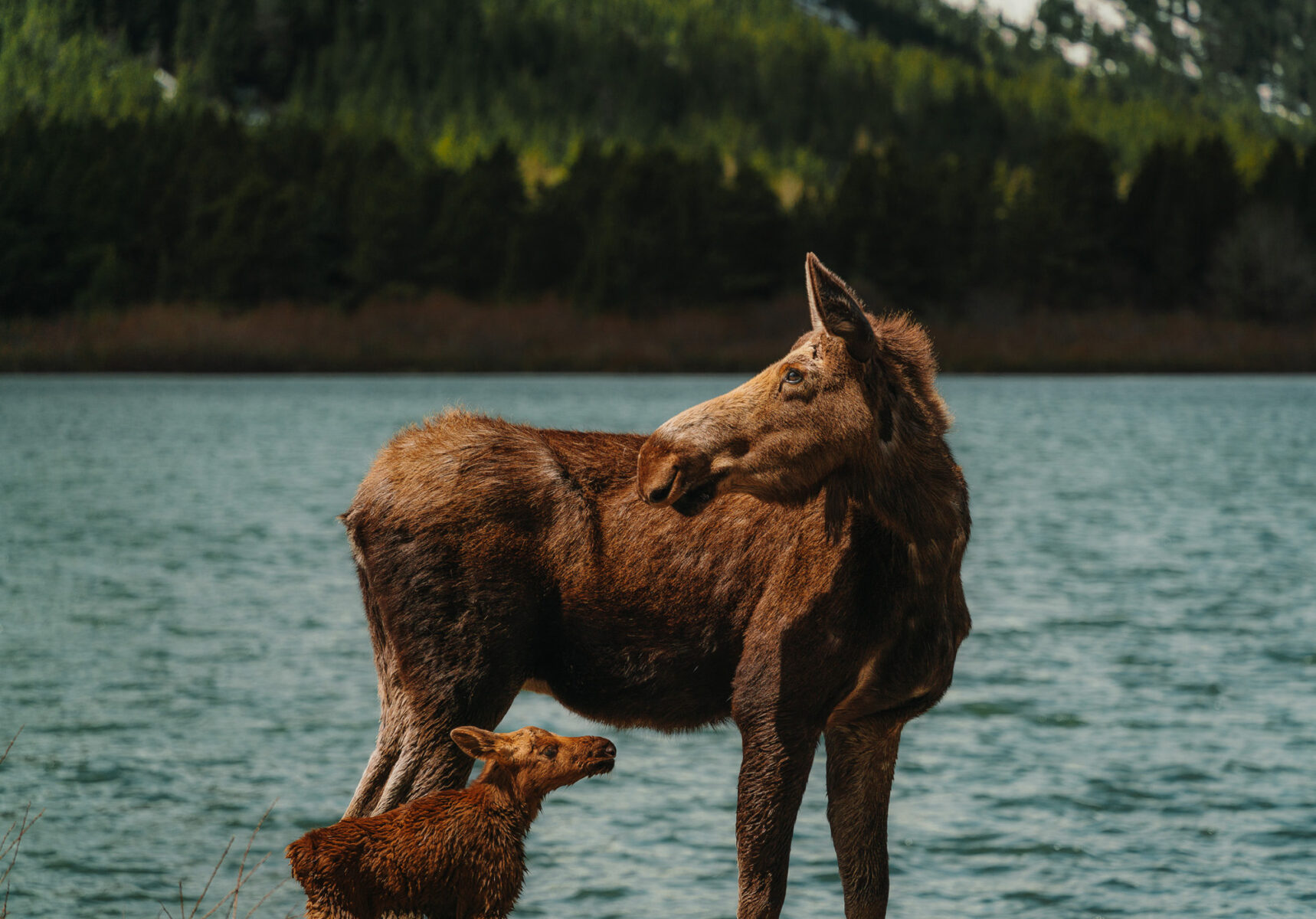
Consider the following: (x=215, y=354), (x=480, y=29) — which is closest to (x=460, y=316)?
(x=215, y=354)

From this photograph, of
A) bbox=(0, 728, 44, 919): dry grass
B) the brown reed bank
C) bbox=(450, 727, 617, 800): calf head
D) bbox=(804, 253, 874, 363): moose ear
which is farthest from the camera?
the brown reed bank

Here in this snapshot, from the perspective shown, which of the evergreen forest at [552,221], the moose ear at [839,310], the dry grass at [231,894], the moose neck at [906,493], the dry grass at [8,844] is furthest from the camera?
the evergreen forest at [552,221]

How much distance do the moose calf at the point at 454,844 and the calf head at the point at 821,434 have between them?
3.12ft

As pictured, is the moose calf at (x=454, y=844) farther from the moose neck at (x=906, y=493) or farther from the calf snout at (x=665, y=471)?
the moose neck at (x=906, y=493)

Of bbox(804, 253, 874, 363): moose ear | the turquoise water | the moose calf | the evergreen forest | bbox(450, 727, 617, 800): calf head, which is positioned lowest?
the turquoise water

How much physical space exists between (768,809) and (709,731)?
14.7 meters

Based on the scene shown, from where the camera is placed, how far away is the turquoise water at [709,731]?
527 inches

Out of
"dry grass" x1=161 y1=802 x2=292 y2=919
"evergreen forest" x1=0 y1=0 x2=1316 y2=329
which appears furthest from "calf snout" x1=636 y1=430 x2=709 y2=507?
"evergreen forest" x1=0 y1=0 x2=1316 y2=329

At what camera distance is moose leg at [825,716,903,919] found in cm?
586

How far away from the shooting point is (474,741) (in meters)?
5.02

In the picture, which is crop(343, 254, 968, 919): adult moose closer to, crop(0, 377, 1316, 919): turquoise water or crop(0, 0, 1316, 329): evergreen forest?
crop(0, 377, 1316, 919): turquoise water

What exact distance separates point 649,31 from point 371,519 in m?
191

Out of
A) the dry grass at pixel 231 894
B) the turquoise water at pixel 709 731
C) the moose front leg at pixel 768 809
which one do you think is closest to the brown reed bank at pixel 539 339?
the turquoise water at pixel 709 731

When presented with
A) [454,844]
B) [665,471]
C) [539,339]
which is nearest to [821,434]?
[665,471]
